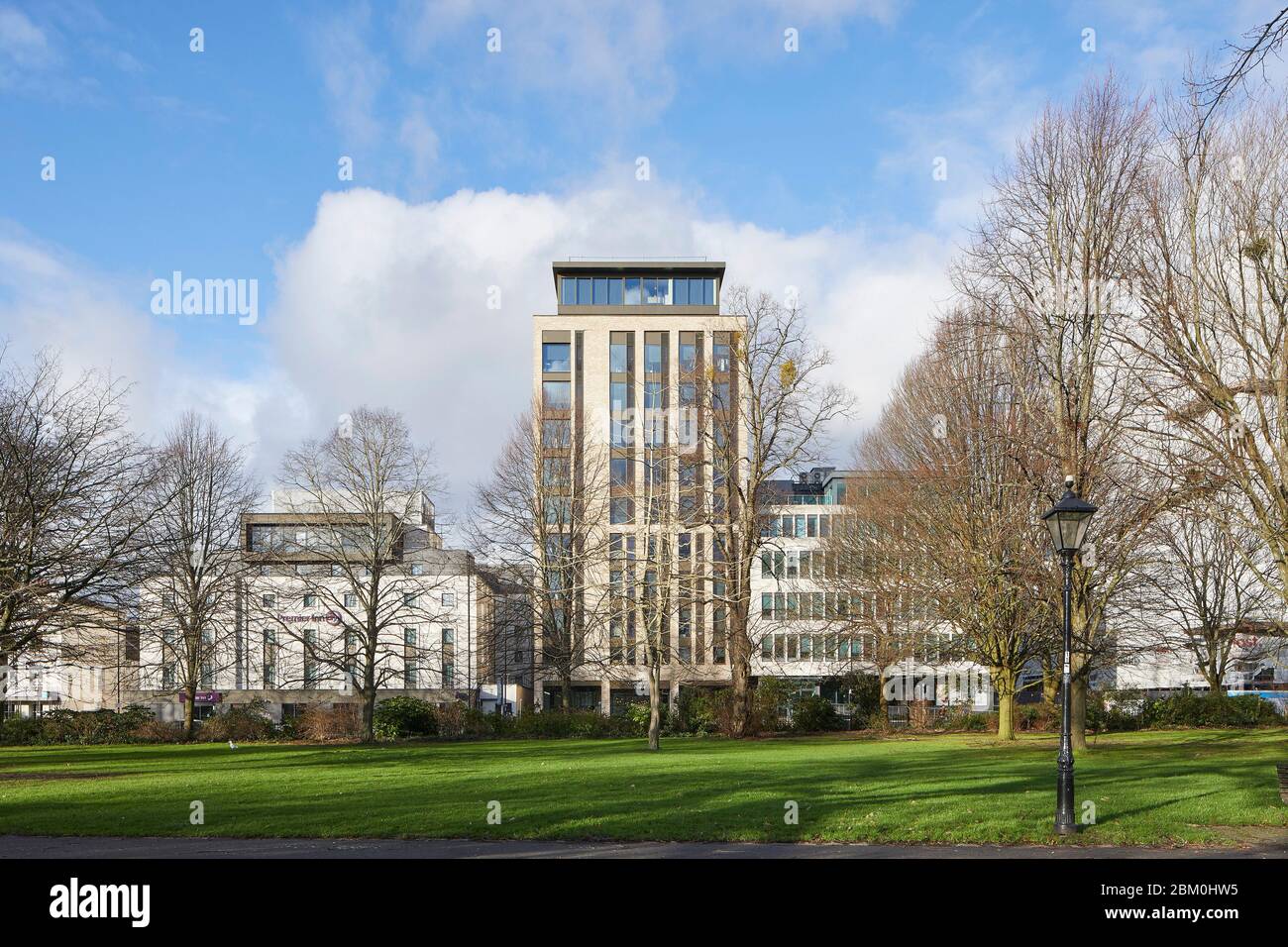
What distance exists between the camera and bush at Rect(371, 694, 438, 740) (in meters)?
41.0

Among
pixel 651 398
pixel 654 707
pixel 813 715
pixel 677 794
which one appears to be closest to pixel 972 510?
pixel 654 707

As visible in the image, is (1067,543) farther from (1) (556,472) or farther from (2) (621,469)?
(2) (621,469)

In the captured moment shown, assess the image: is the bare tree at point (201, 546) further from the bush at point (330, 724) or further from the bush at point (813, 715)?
the bush at point (813, 715)

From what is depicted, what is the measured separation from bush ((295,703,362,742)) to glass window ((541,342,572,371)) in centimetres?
3256

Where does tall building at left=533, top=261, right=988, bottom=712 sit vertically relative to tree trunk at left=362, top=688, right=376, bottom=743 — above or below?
above

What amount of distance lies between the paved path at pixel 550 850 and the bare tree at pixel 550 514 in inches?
1384

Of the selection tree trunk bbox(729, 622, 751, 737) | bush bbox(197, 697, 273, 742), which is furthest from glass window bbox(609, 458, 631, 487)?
bush bbox(197, 697, 273, 742)

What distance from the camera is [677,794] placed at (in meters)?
16.8

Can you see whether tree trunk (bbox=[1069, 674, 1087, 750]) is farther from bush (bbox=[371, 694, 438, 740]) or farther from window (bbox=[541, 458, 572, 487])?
window (bbox=[541, 458, 572, 487])

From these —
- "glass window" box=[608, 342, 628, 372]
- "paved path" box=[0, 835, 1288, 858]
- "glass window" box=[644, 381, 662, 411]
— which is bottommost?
"paved path" box=[0, 835, 1288, 858]

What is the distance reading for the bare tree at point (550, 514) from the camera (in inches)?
1921

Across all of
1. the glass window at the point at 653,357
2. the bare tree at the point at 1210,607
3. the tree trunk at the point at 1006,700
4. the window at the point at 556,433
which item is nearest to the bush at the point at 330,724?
the window at the point at 556,433

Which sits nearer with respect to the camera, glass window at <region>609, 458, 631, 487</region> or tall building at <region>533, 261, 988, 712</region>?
tall building at <region>533, 261, 988, 712</region>
